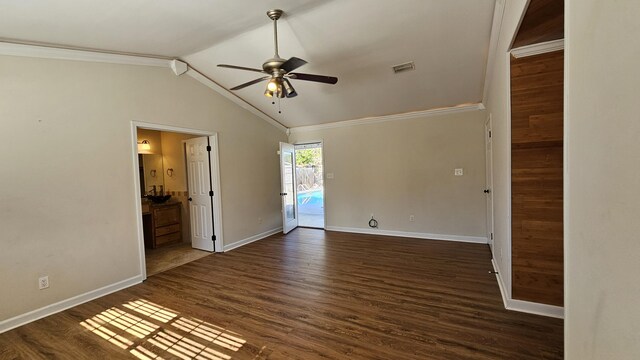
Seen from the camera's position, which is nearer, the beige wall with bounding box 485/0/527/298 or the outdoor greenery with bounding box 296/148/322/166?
the beige wall with bounding box 485/0/527/298

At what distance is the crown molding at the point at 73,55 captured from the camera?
258cm

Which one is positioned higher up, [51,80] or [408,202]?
[51,80]

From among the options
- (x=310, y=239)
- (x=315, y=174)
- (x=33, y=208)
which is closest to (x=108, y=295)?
(x=33, y=208)

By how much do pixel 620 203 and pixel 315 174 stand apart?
37.5 feet

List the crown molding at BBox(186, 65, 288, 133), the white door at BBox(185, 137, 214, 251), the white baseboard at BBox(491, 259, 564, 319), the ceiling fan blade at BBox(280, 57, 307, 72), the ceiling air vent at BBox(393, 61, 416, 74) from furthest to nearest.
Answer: the white door at BBox(185, 137, 214, 251)
the crown molding at BBox(186, 65, 288, 133)
the ceiling air vent at BBox(393, 61, 416, 74)
the ceiling fan blade at BBox(280, 57, 307, 72)
the white baseboard at BBox(491, 259, 564, 319)

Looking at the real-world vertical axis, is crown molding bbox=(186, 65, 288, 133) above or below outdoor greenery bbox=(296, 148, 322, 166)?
above

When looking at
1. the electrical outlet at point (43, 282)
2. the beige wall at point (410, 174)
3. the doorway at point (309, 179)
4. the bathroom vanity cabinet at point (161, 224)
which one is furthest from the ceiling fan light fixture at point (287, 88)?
the doorway at point (309, 179)

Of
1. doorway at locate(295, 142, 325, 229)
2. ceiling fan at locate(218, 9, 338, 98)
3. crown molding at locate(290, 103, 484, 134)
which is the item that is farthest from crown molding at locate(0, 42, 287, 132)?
doorway at locate(295, 142, 325, 229)

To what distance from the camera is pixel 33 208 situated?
2.68 meters

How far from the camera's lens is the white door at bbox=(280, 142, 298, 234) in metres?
5.86

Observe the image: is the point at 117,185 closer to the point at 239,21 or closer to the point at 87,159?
the point at 87,159

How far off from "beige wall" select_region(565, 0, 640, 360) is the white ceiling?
206 cm

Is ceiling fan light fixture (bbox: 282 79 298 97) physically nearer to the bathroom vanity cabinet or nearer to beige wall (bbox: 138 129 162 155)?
the bathroom vanity cabinet

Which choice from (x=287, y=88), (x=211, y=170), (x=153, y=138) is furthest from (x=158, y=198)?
(x=287, y=88)
